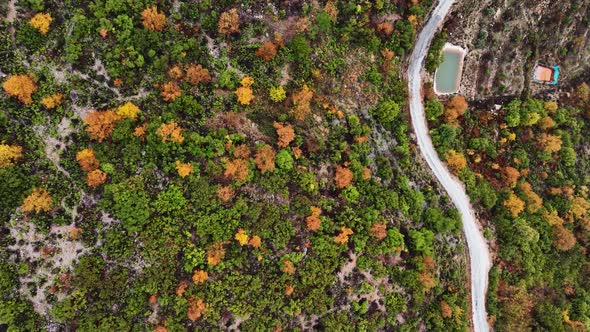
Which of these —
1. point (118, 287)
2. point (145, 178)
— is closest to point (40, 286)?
point (118, 287)

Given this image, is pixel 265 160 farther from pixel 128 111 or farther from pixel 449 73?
pixel 449 73

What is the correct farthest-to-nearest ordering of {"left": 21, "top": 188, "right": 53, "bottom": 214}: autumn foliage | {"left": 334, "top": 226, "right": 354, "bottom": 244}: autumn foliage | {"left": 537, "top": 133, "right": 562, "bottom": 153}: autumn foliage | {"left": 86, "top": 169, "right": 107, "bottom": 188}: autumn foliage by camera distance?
1. {"left": 537, "top": 133, "right": 562, "bottom": 153}: autumn foliage
2. {"left": 334, "top": 226, "right": 354, "bottom": 244}: autumn foliage
3. {"left": 86, "top": 169, "right": 107, "bottom": 188}: autumn foliage
4. {"left": 21, "top": 188, "right": 53, "bottom": 214}: autumn foliage

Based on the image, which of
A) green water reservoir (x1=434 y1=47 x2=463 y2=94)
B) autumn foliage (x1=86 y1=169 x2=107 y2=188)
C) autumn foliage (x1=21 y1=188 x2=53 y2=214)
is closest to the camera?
autumn foliage (x1=21 y1=188 x2=53 y2=214)

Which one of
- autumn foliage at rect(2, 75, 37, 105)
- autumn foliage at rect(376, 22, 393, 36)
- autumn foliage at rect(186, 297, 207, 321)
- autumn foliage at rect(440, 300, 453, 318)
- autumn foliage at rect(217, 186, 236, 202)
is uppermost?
autumn foliage at rect(376, 22, 393, 36)

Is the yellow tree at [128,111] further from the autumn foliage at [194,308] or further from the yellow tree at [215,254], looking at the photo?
the autumn foliage at [194,308]

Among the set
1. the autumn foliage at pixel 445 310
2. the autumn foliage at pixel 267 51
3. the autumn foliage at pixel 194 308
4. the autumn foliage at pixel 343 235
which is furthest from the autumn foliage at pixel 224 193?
the autumn foliage at pixel 445 310

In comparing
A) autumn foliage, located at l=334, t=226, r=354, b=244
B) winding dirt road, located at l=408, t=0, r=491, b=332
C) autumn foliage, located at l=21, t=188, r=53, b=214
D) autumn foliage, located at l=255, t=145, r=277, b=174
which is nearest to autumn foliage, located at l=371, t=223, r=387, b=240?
autumn foliage, located at l=334, t=226, r=354, b=244

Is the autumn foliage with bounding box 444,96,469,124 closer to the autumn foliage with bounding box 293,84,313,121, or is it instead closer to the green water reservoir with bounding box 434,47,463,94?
the green water reservoir with bounding box 434,47,463,94
